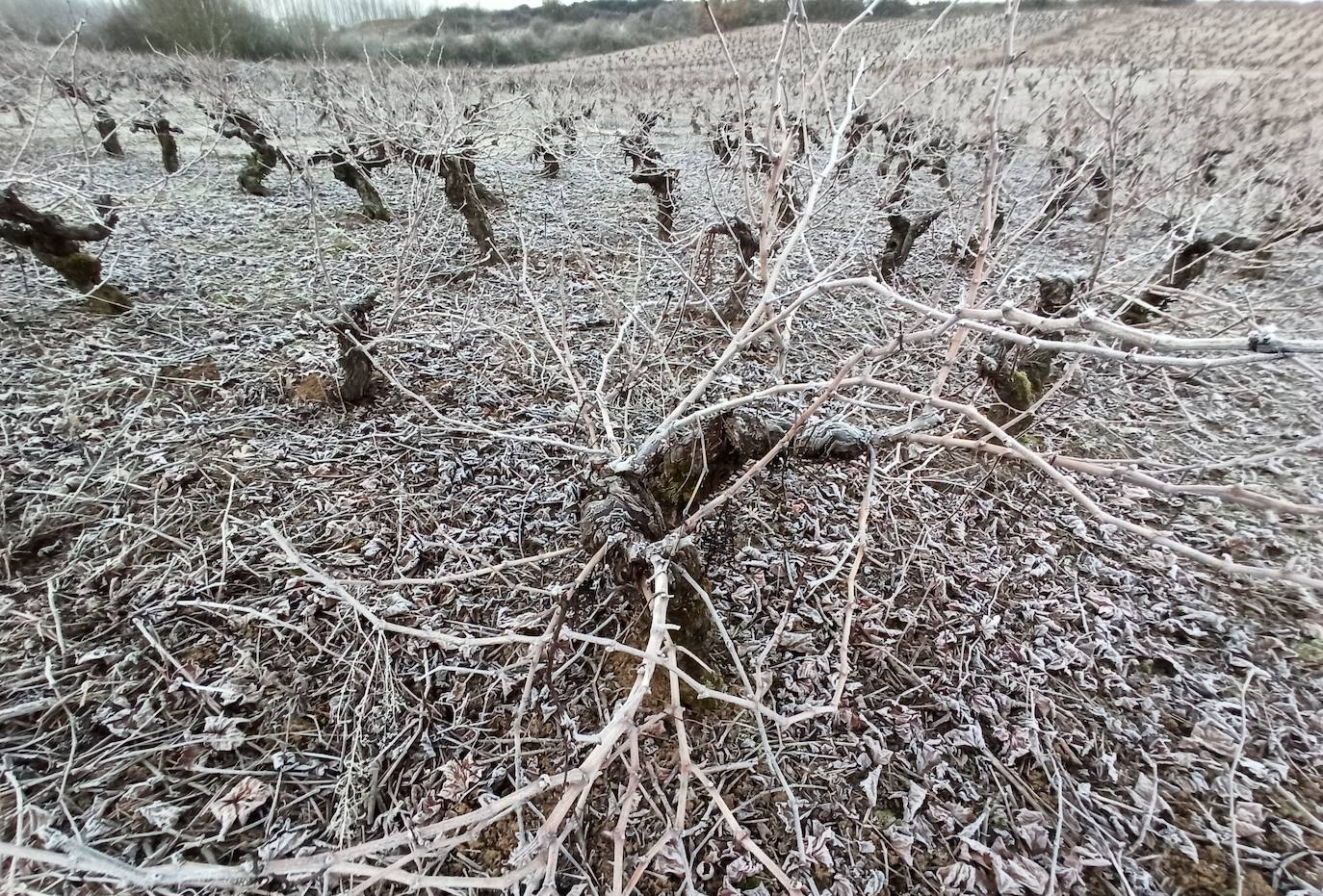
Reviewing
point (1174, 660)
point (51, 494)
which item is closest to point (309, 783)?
point (51, 494)

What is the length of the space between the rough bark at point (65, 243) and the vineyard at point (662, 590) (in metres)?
0.02

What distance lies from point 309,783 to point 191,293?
10.6 feet

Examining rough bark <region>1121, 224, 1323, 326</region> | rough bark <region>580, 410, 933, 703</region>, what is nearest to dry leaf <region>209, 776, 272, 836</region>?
rough bark <region>580, 410, 933, 703</region>

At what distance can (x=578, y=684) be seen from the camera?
1.86m

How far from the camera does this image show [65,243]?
312 cm

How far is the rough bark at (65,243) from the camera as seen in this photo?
2.88 metres

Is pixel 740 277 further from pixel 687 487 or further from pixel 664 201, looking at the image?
pixel 687 487

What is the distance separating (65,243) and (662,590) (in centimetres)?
381

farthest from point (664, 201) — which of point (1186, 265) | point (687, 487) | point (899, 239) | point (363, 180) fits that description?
point (687, 487)

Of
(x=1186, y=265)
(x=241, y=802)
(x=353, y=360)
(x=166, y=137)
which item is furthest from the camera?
(x=166, y=137)

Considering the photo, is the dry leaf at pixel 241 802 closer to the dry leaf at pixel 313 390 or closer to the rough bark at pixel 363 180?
the dry leaf at pixel 313 390

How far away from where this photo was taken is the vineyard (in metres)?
1.50

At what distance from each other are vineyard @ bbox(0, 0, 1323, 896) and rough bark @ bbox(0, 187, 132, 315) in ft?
0.08

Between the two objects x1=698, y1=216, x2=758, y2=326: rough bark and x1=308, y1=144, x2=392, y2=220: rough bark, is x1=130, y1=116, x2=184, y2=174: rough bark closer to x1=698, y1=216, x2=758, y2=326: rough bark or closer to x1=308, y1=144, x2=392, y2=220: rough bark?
x1=308, y1=144, x2=392, y2=220: rough bark
